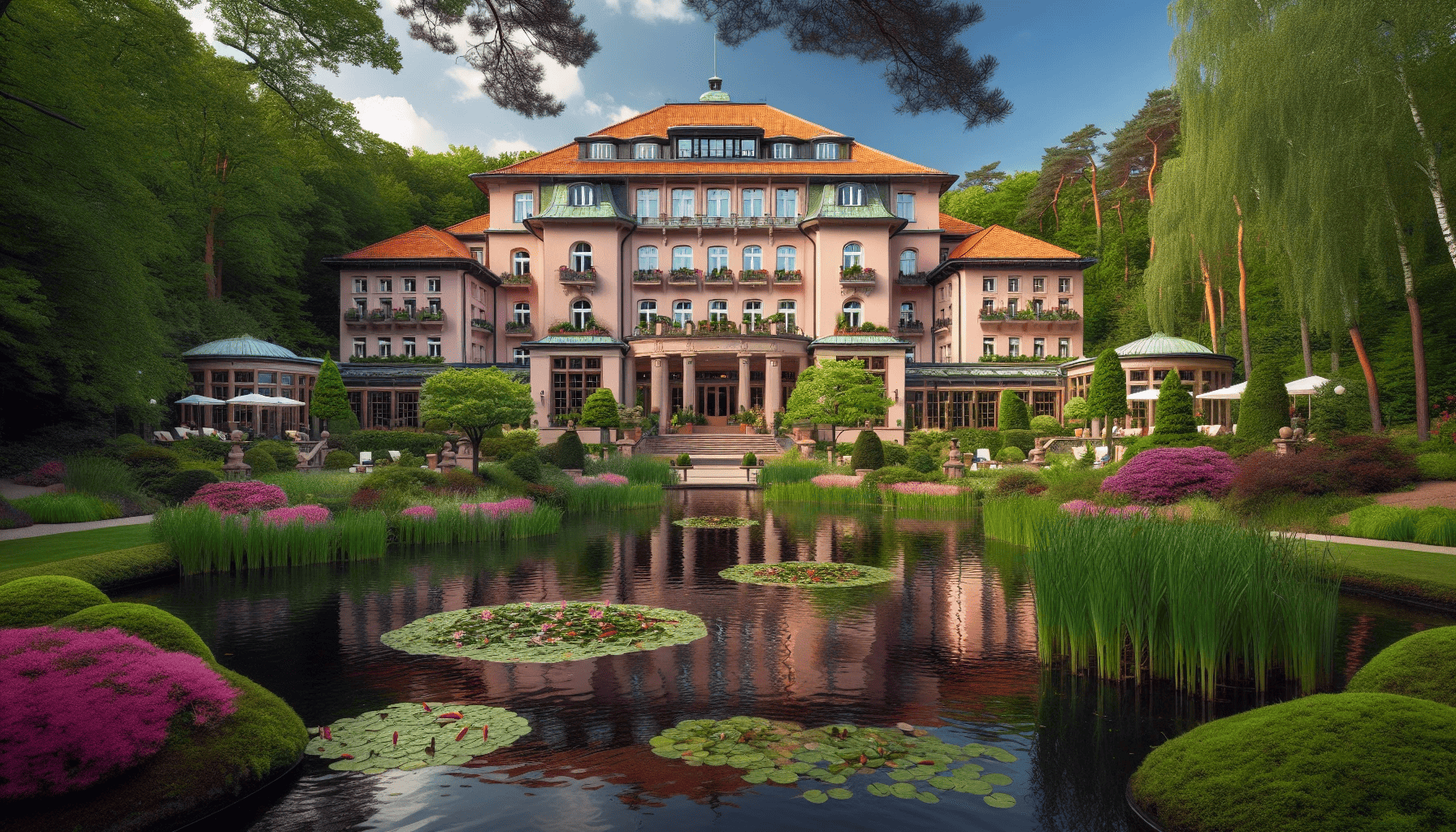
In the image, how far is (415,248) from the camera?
39.4 m

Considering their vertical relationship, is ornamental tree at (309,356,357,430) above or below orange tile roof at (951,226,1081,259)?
below

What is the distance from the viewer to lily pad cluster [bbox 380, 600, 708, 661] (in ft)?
20.5

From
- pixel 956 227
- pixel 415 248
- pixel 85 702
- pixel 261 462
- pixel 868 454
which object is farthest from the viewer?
pixel 956 227

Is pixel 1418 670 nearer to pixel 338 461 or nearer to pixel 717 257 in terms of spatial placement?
pixel 338 461

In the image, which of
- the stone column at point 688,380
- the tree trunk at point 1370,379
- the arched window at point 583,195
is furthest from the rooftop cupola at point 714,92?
the tree trunk at point 1370,379

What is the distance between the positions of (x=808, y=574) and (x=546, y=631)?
3.77m

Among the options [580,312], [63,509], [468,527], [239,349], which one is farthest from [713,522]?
[580,312]

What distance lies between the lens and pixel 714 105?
4566 centimetres

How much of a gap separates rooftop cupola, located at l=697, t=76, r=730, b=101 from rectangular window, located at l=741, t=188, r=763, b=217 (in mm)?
9760

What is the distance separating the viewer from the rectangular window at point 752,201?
137 ft

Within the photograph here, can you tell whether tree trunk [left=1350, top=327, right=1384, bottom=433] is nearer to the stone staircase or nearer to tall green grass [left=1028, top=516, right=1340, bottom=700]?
tall green grass [left=1028, top=516, right=1340, bottom=700]

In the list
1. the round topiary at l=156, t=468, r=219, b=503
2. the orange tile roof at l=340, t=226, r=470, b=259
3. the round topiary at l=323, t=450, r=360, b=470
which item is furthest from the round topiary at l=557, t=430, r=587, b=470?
the orange tile roof at l=340, t=226, r=470, b=259

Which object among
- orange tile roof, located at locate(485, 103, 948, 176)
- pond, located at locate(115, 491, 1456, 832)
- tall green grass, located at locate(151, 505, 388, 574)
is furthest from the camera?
orange tile roof, located at locate(485, 103, 948, 176)

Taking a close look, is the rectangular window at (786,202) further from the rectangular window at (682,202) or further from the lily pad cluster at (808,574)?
the lily pad cluster at (808,574)
